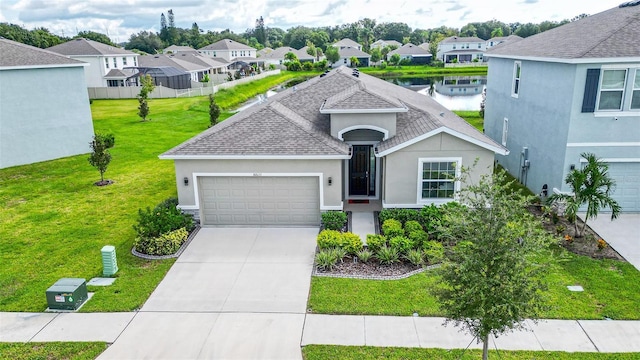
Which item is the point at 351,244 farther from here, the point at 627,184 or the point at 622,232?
the point at 627,184

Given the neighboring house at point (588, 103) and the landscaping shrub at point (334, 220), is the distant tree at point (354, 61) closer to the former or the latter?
the neighboring house at point (588, 103)

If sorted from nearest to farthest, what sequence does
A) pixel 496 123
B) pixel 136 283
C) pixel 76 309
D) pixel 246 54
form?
pixel 76 309
pixel 136 283
pixel 496 123
pixel 246 54

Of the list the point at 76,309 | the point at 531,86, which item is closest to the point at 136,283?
the point at 76,309

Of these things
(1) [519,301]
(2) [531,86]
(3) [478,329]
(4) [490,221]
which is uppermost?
(2) [531,86]

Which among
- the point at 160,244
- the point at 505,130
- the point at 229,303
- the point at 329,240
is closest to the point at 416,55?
the point at 505,130

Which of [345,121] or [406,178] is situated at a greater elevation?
[345,121]

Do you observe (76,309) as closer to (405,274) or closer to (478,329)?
(405,274)

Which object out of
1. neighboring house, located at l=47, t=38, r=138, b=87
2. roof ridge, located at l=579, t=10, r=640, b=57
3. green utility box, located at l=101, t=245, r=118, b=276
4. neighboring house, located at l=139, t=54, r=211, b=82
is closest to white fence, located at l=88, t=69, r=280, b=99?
neighboring house, located at l=47, t=38, r=138, b=87
